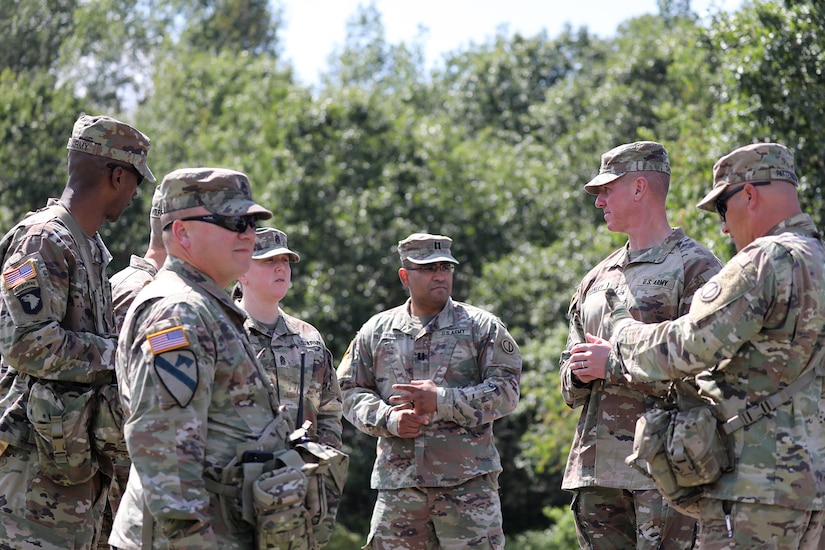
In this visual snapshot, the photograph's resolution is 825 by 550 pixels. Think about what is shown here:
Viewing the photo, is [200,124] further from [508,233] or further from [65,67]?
[508,233]

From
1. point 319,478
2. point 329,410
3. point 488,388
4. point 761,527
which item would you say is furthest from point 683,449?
point 329,410

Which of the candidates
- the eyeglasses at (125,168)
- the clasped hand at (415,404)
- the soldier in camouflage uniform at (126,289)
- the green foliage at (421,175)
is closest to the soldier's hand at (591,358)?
the clasped hand at (415,404)

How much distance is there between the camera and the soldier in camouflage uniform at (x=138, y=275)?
571 centimetres

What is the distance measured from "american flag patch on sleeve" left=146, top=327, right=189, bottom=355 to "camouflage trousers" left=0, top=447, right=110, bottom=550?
1.58 metres

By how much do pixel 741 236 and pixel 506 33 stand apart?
122 feet

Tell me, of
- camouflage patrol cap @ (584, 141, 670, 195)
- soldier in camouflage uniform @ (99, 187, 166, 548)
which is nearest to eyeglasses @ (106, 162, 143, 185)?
soldier in camouflage uniform @ (99, 187, 166, 548)

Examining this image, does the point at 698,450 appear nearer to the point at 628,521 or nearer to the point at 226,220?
the point at 628,521

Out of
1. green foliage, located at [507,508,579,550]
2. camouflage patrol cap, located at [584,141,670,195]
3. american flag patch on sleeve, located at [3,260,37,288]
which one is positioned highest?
camouflage patrol cap, located at [584,141,670,195]

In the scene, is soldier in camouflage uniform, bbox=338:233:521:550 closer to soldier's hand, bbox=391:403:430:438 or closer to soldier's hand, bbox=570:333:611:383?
soldier's hand, bbox=391:403:430:438

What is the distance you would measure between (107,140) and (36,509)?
1.85 m

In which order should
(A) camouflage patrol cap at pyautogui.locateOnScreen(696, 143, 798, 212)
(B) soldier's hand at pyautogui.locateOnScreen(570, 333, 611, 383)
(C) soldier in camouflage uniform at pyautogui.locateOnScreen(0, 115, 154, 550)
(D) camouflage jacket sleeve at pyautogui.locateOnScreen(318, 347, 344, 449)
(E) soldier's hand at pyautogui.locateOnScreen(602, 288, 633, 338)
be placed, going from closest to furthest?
(A) camouflage patrol cap at pyautogui.locateOnScreen(696, 143, 798, 212) → (C) soldier in camouflage uniform at pyautogui.locateOnScreen(0, 115, 154, 550) → (E) soldier's hand at pyautogui.locateOnScreen(602, 288, 633, 338) → (B) soldier's hand at pyautogui.locateOnScreen(570, 333, 611, 383) → (D) camouflage jacket sleeve at pyautogui.locateOnScreen(318, 347, 344, 449)

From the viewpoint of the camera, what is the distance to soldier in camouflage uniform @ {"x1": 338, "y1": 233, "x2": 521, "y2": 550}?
21.4ft

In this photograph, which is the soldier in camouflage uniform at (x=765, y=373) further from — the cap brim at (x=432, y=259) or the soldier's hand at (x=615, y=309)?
the cap brim at (x=432, y=259)

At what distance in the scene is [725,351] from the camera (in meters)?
4.56
